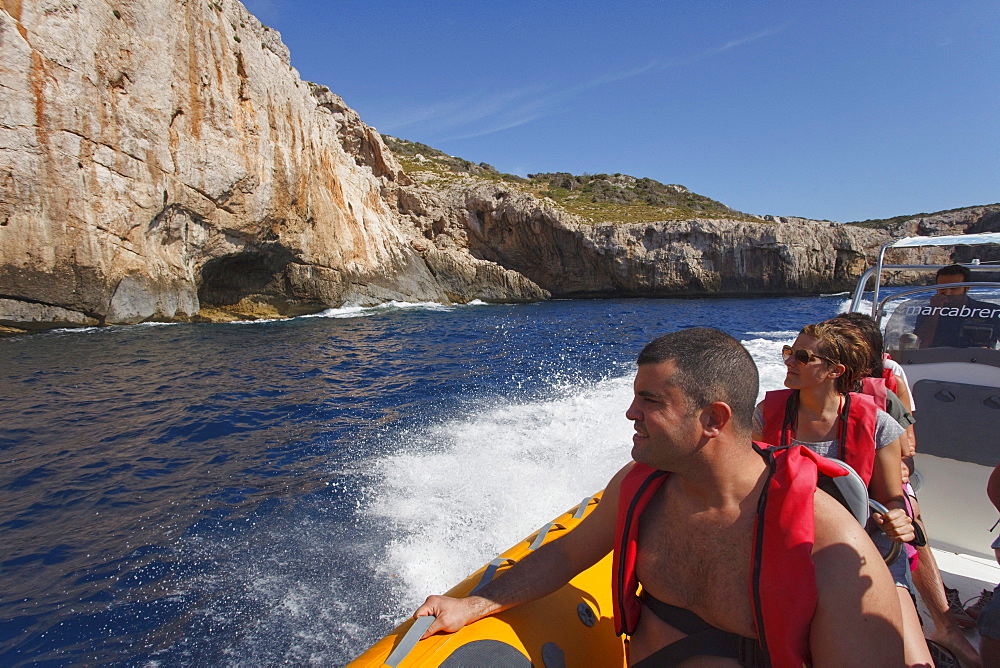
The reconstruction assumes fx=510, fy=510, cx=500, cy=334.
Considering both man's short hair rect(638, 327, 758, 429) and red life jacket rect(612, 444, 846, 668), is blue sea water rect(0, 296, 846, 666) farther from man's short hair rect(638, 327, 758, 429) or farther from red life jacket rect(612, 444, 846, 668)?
man's short hair rect(638, 327, 758, 429)

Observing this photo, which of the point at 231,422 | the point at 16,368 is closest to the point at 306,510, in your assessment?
the point at 231,422

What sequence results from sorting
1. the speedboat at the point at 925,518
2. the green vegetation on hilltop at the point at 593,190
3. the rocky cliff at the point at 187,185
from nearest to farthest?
the speedboat at the point at 925,518
the rocky cliff at the point at 187,185
the green vegetation on hilltop at the point at 593,190

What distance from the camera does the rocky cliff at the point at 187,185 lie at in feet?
46.1

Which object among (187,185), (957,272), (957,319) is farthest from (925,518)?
(187,185)

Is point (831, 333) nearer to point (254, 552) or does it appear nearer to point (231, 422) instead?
point (254, 552)

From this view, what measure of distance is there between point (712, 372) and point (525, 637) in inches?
48.4

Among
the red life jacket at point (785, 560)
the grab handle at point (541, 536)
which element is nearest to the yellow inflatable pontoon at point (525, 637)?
the grab handle at point (541, 536)

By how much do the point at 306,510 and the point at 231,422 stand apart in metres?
3.01

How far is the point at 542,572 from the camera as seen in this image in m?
1.96

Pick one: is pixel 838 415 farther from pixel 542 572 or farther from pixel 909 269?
pixel 909 269

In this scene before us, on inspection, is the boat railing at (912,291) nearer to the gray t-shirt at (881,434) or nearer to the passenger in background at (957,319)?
the passenger in background at (957,319)

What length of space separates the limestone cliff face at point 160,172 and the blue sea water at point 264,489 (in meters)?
5.51

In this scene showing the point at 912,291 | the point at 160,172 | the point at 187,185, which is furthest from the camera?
the point at 187,185

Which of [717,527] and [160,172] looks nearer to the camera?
[717,527]
